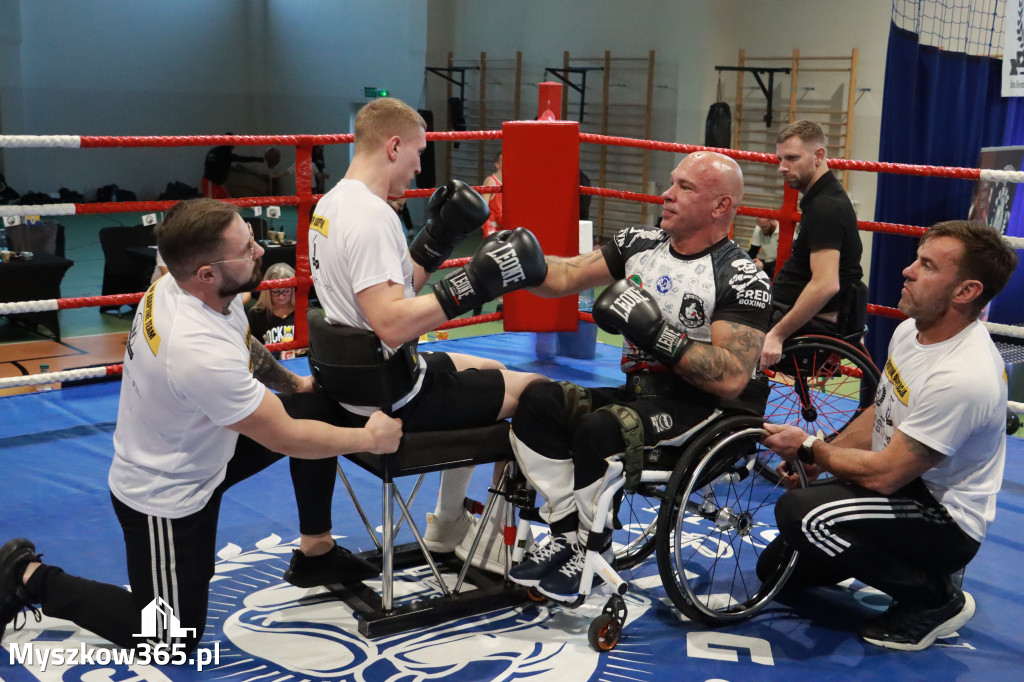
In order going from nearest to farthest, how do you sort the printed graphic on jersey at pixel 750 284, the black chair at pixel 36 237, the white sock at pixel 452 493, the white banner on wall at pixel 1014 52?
the printed graphic on jersey at pixel 750 284 → the white sock at pixel 452 493 → the white banner on wall at pixel 1014 52 → the black chair at pixel 36 237

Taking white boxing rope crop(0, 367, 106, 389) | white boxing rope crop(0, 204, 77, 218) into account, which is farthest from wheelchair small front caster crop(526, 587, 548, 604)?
white boxing rope crop(0, 204, 77, 218)

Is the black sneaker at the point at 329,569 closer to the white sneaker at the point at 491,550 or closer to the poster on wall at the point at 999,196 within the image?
the white sneaker at the point at 491,550

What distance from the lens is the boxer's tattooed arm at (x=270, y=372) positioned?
257cm

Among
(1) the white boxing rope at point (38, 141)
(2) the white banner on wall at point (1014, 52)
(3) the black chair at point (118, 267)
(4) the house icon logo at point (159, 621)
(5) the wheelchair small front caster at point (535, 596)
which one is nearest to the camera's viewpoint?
(4) the house icon logo at point (159, 621)

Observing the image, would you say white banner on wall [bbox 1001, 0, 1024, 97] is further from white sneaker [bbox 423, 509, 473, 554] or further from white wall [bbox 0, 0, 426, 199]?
white wall [bbox 0, 0, 426, 199]

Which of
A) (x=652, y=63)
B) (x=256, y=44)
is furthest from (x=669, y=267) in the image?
(x=256, y=44)

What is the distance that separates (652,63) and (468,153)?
3296mm

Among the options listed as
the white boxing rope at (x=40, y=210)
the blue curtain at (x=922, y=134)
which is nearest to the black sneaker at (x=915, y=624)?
the white boxing rope at (x=40, y=210)

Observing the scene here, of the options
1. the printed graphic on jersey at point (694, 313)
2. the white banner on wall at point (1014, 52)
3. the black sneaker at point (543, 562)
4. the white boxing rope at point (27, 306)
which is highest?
the white banner on wall at point (1014, 52)

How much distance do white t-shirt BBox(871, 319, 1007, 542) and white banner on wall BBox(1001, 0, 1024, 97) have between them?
3417 millimetres

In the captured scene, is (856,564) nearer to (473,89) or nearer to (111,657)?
(111,657)

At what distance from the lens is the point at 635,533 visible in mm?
3146

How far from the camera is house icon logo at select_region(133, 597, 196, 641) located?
7.22 ft

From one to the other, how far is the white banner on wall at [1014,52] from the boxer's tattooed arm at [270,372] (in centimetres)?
441
